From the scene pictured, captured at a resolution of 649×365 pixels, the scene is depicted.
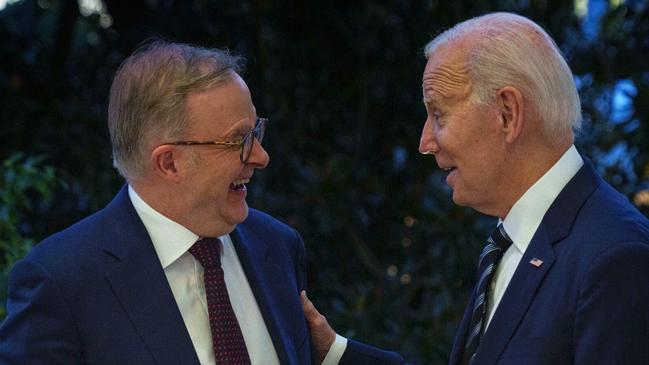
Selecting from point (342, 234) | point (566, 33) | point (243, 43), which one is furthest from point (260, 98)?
point (566, 33)

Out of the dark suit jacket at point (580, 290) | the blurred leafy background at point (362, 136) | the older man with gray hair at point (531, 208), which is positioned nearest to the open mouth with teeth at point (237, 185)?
the older man with gray hair at point (531, 208)

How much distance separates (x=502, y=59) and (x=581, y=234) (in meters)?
0.49

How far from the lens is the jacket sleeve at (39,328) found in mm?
2820

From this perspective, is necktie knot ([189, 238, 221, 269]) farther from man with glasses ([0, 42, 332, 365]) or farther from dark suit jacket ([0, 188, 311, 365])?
dark suit jacket ([0, 188, 311, 365])

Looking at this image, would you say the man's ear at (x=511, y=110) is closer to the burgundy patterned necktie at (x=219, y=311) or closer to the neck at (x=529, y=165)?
the neck at (x=529, y=165)

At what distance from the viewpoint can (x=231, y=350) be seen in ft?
9.96

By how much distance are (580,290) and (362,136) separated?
11.6 ft

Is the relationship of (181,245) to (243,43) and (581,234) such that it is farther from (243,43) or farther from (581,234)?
(243,43)

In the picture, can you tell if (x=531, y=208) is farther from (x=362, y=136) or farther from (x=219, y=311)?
(x=362, y=136)

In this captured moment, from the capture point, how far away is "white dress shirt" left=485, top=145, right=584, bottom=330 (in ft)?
9.53

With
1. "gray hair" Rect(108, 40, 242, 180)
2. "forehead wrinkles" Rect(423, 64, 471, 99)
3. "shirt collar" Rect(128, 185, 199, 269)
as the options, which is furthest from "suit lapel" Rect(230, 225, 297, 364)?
"forehead wrinkles" Rect(423, 64, 471, 99)

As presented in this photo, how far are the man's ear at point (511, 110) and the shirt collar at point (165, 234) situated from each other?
0.90 m

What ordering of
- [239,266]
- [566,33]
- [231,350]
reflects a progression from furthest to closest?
[566,33], [239,266], [231,350]

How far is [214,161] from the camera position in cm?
312
